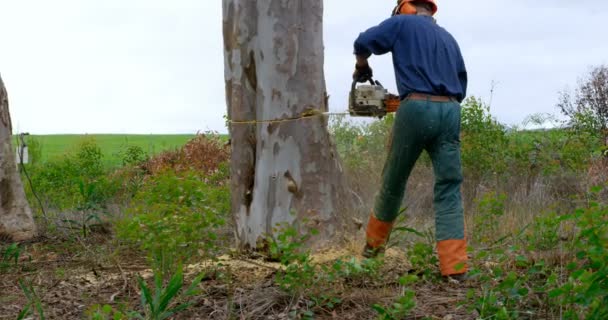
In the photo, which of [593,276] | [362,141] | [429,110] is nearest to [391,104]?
[429,110]

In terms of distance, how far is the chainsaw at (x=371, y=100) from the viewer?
639cm

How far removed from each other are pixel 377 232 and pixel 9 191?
15.0ft

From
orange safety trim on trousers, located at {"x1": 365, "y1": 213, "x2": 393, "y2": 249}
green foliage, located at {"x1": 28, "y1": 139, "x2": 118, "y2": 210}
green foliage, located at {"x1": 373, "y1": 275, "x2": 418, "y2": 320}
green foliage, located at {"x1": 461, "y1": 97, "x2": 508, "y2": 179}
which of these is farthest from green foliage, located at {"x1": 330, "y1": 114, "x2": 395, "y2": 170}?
green foliage, located at {"x1": 373, "y1": 275, "x2": 418, "y2": 320}

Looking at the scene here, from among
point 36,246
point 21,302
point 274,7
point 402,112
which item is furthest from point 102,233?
point 402,112

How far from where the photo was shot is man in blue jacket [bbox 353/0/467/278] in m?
5.93

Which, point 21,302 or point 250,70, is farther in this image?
point 250,70

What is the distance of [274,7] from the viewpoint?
6590mm

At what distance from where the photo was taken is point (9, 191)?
8953 mm

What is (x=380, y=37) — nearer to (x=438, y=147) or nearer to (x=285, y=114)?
(x=438, y=147)

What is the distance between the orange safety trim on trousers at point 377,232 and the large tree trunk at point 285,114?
0.36 meters

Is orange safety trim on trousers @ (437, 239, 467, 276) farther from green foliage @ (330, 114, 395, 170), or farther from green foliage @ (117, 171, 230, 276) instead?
green foliage @ (330, 114, 395, 170)

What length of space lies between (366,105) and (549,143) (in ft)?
22.2

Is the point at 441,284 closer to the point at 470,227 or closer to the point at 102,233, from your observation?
the point at 470,227

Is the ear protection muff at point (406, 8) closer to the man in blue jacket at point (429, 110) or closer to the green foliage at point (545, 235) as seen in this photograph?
the man in blue jacket at point (429, 110)
